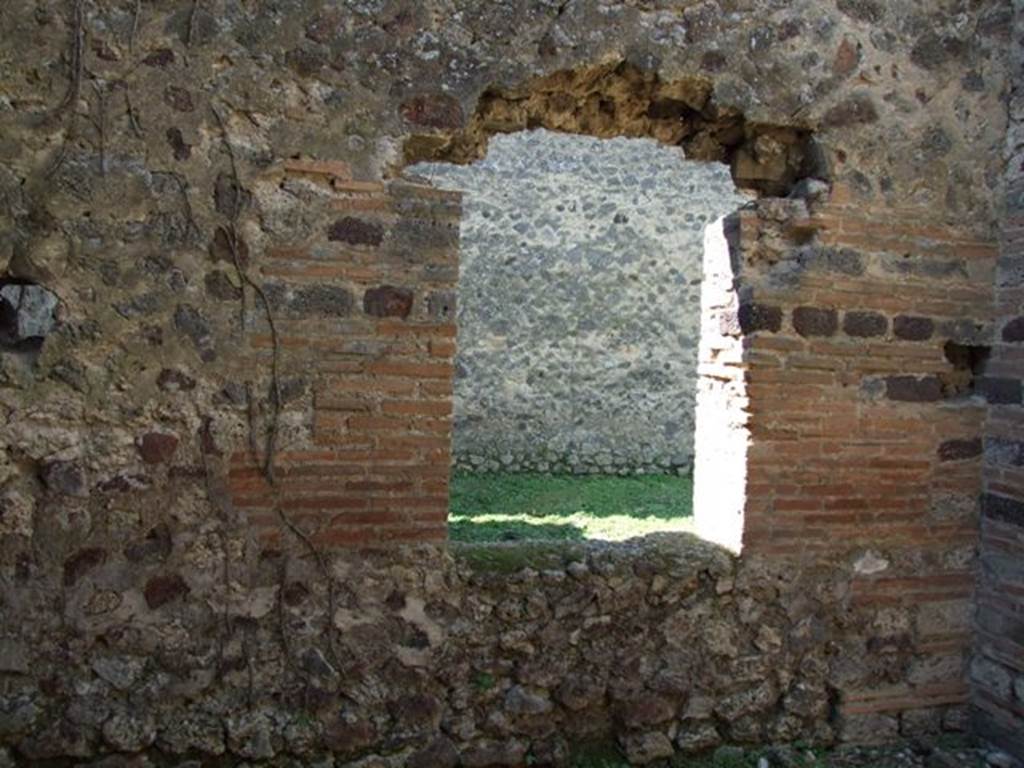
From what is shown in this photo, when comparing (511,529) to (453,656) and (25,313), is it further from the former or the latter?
(25,313)

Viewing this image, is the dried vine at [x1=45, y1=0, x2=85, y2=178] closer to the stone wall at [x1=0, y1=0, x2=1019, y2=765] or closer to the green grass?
the stone wall at [x1=0, y1=0, x2=1019, y2=765]

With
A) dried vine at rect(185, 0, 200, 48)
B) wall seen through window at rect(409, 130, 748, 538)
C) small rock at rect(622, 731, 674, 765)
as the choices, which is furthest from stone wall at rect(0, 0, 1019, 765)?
wall seen through window at rect(409, 130, 748, 538)

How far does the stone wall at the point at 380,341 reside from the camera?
2979mm

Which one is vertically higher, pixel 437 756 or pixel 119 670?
pixel 119 670

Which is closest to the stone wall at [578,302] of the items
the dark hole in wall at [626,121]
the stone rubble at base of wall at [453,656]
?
the dark hole in wall at [626,121]

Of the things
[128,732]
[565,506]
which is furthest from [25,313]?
[565,506]

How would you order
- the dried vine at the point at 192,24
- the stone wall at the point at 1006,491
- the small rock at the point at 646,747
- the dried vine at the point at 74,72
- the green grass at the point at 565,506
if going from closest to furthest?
the dried vine at the point at 74,72 → the dried vine at the point at 192,24 → the small rock at the point at 646,747 → the stone wall at the point at 1006,491 → the green grass at the point at 565,506

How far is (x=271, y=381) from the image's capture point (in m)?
3.14

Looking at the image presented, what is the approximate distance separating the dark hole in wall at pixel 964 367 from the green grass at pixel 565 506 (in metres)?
2.13

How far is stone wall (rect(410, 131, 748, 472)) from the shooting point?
990 cm

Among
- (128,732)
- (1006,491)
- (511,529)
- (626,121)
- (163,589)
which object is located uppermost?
(626,121)

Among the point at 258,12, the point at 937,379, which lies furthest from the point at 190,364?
the point at 937,379

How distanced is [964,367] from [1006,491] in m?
0.56

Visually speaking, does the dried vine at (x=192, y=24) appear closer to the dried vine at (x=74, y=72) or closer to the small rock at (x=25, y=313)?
the dried vine at (x=74, y=72)
